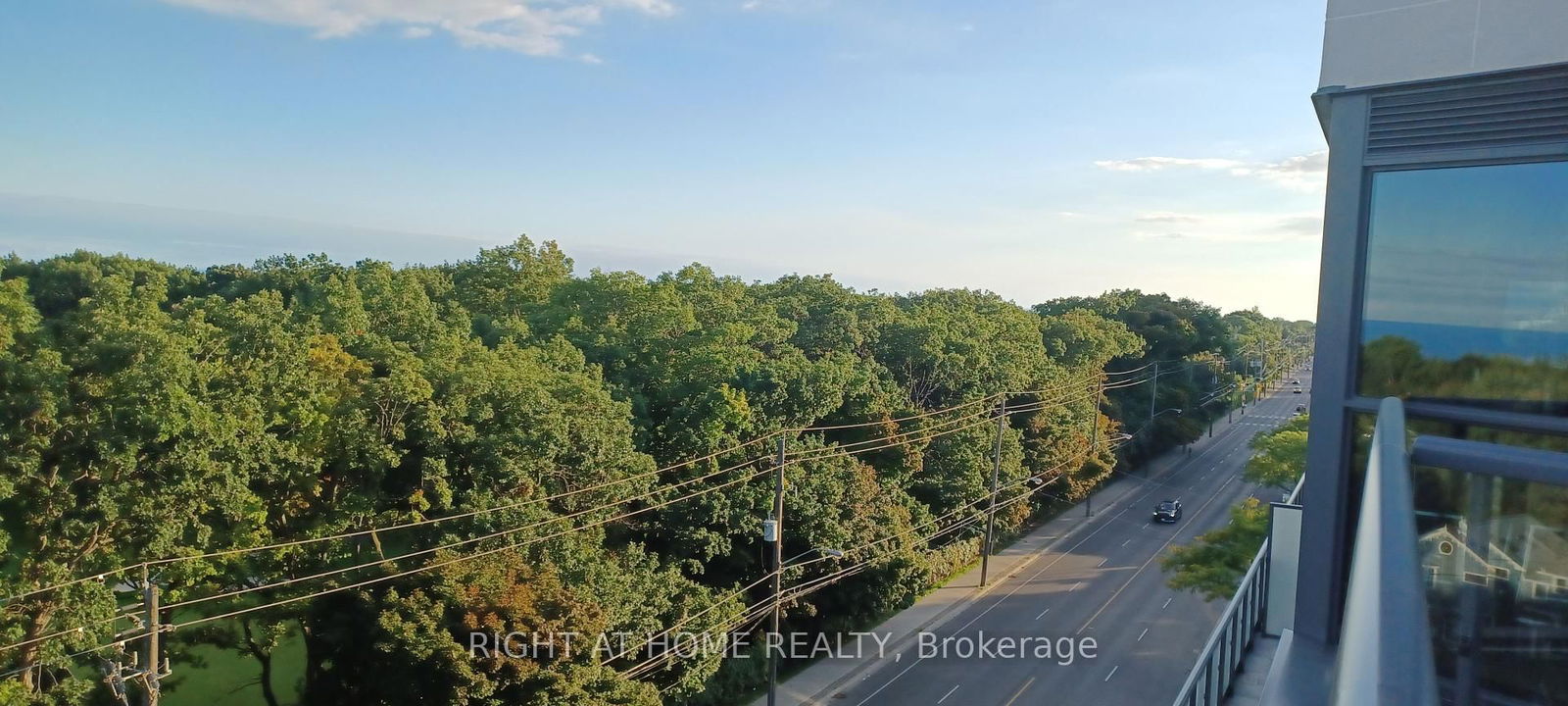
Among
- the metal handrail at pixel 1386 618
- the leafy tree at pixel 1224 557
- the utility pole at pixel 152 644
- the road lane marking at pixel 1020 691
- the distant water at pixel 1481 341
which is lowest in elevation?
the road lane marking at pixel 1020 691

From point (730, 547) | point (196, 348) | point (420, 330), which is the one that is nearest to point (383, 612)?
point (196, 348)

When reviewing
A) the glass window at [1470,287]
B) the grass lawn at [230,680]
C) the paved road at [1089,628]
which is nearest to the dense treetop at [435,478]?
the grass lawn at [230,680]

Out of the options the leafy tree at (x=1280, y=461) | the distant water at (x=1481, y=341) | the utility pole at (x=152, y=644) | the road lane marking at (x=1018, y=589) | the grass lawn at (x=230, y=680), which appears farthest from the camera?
the leafy tree at (x=1280, y=461)

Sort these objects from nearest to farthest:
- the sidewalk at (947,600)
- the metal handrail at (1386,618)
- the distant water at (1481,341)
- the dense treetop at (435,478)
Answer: the metal handrail at (1386,618) < the distant water at (1481,341) < the dense treetop at (435,478) < the sidewalk at (947,600)

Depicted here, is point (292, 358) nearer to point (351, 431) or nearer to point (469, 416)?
point (351, 431)

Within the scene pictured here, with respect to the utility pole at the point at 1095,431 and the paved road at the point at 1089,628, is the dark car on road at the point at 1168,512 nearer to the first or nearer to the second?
the paved road at the point at 1089,628

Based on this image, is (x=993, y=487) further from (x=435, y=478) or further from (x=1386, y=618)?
(x=1386, y=618)

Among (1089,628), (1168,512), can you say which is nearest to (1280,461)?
(1089,628)
